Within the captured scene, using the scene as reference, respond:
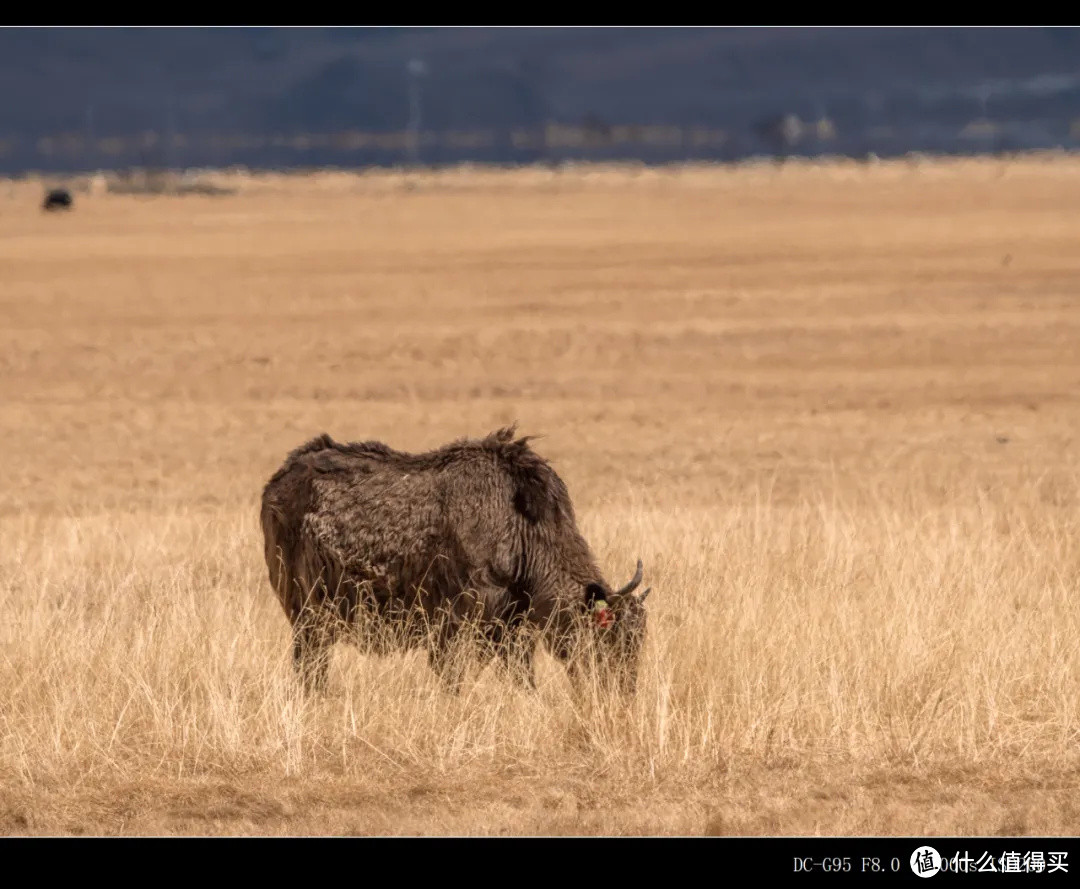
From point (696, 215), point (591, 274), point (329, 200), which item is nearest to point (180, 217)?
point (329, 200)

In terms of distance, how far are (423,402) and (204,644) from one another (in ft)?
39.8

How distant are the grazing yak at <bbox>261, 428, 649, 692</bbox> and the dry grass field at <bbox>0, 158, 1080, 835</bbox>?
222 millimetres

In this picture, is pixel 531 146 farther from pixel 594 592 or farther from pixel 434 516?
pixel 594 592

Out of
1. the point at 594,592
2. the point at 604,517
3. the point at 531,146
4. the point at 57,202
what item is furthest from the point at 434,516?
the point at 531,146

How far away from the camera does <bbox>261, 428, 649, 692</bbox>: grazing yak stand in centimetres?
800

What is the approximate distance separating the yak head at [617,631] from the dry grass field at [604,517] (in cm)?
14

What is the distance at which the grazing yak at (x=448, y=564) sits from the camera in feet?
26.2

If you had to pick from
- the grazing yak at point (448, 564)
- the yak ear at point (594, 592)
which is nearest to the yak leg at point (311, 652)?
the grazing yak at point (448, 564)

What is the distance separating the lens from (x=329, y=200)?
59156mm

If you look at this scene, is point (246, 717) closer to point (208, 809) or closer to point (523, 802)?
point (208, 809)

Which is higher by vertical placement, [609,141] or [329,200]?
[609,141]

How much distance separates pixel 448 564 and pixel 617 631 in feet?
2.75

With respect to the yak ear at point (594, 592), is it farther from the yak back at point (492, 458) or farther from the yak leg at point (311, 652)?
the yak leg at point (311, 652)

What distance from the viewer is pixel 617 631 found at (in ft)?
25.9
